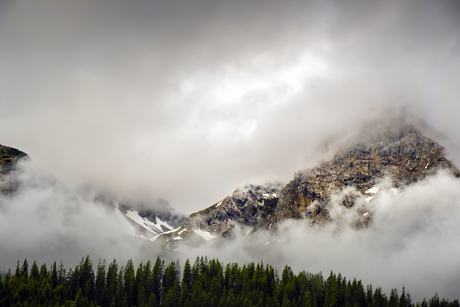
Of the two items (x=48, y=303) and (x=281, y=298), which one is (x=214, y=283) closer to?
(x=281, y=298)

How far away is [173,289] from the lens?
136 metres

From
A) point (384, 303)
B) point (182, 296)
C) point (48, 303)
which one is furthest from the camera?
point (384, 303)

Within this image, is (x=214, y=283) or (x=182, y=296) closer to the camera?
(x=182, y=296)

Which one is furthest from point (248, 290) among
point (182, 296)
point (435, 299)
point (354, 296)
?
point (435, 299)

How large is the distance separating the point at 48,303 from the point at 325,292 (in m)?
110

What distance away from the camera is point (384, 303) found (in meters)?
143

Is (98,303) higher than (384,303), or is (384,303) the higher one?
(384,303)

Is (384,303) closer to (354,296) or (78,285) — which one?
(354,296)

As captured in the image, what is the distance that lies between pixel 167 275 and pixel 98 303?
2980cm

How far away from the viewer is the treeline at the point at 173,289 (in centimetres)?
12600

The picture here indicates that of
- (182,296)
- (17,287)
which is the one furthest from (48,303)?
(182,296)

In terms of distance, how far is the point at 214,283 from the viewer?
147000 mm

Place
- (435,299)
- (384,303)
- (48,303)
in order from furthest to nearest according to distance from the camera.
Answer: (435,299), (384,303), (48,303)

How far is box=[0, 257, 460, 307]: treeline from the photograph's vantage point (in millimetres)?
126000
